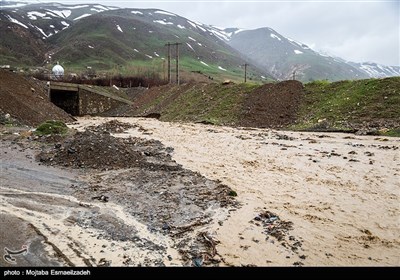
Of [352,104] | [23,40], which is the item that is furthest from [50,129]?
[23,40]

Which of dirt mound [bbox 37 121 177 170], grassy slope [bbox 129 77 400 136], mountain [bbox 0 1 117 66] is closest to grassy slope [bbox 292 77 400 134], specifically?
grassy slope [bbox 129 77 400 136]

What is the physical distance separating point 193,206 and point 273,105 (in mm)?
28432

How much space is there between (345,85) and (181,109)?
1886 centimetres

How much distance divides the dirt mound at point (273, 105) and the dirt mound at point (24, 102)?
719 inches

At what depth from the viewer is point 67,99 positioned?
5019cm

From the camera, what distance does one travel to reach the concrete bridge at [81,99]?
1917 inches

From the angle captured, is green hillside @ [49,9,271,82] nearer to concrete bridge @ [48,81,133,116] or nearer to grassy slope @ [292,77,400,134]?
concrete bridge @ [48,81,133,116]

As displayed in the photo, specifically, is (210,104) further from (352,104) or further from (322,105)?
(352,104)

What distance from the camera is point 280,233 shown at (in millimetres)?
7852

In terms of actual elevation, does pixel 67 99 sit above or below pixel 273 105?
below

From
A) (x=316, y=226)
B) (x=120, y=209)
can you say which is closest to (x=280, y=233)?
(x=316, y=226)

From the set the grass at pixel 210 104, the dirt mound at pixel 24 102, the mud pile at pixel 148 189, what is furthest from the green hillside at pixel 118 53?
the mud pile at pixel 148 189

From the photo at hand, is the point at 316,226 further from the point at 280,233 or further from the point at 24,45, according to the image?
the point at 24,45

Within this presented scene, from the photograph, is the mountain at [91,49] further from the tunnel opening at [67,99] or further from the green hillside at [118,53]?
the tunnel opening at [67,99]
